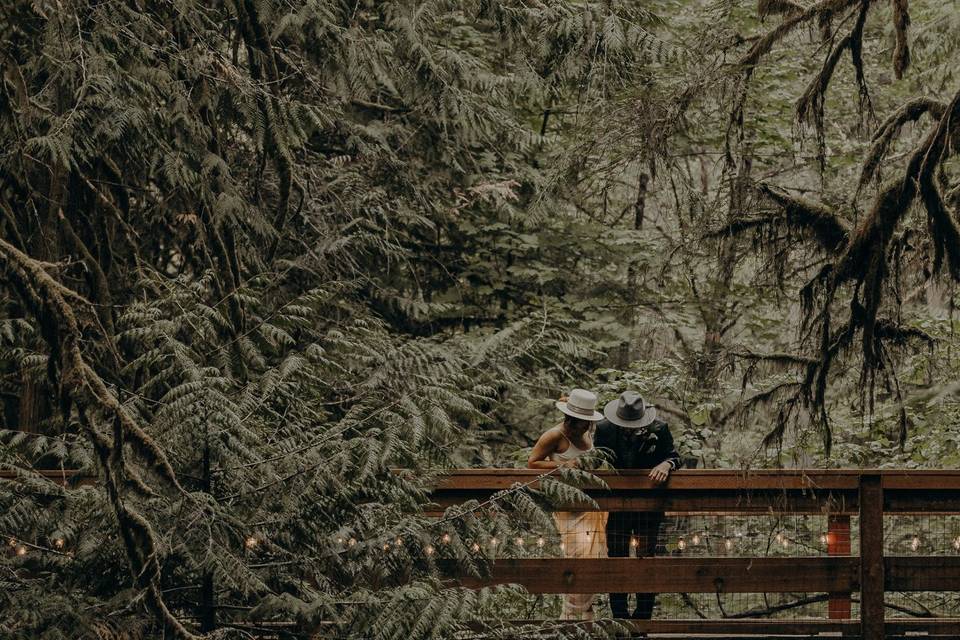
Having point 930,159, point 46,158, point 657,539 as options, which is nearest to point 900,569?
point 657,539

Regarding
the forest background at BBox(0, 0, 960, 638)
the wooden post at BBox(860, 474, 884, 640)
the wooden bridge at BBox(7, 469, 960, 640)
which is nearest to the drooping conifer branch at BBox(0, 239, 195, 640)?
the forest background at BBox(0, 0, 960, 638)

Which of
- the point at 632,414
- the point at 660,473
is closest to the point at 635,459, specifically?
the point at 632,414

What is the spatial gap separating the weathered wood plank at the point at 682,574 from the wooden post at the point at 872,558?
0.09 meters

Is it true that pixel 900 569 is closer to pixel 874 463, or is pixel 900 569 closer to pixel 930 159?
pixel 930 159

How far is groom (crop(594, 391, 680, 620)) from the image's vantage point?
6.09 metres

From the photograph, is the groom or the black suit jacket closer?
the groom

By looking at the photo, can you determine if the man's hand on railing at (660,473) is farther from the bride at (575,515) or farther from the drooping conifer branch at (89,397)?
the drooping conifer branch at (89,397)

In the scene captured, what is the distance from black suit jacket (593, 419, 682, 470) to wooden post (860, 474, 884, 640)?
1.15 meters

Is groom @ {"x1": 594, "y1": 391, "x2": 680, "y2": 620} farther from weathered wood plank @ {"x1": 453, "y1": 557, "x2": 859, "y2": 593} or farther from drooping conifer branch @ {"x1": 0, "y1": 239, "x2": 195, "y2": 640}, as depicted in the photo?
drooping conifer branch @ {"x1": 0, "y1": 239, "x2": 195, "y2": 640}

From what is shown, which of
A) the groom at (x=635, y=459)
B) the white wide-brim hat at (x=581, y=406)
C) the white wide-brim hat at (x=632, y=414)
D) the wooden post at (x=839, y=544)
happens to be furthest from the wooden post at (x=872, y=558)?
the white wide-brim hat at (x=581, y=406)

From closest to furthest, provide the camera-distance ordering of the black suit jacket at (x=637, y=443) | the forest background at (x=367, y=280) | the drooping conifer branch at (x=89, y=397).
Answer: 1. the drooping conifer branch at (x=89, y=397)
2. the forest background at (x=367, y=280)
3. the black suit jacket at (x=637, y=443)

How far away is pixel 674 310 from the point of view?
12.5 metres

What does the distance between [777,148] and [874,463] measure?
4.42m

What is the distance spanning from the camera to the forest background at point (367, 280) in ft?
14.5
